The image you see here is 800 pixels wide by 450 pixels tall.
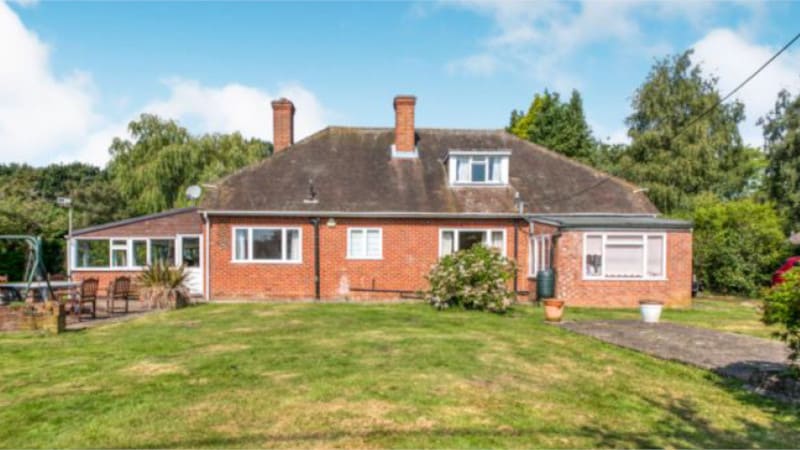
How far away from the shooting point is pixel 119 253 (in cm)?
2492

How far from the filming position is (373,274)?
67.4ft

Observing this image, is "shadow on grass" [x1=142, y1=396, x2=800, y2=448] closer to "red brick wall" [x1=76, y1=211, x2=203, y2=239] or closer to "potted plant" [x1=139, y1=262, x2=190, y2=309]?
"potted plant" [x1=139, y1=262, x2=190, y2=309]

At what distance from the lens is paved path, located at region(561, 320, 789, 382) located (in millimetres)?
8635

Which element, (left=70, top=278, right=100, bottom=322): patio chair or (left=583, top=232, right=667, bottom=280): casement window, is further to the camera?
(left=583, top=232, right=667, bottom=280): casement window

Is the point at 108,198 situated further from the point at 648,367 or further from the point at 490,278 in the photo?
the point at 648,367

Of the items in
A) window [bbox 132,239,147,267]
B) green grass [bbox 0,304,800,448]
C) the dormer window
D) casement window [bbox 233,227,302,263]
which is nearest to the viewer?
green grass [bbox 0,304,800,448]

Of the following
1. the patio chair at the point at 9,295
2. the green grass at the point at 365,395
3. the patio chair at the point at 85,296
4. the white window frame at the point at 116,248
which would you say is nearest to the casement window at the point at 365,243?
the white window frame at the point at 116,248

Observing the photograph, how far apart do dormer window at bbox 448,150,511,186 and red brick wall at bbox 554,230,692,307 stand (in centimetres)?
497

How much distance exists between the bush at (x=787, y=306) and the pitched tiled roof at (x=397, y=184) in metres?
13.7

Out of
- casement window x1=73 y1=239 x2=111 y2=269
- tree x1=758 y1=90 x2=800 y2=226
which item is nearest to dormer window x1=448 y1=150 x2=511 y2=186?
casement window x1=73 y1=239 x2=111 y2=269

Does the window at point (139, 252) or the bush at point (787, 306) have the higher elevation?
the bush at point (787, 306)

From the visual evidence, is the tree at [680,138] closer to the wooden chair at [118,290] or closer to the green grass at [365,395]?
the green grass at [365,395]

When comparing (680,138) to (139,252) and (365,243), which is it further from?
(139,252)

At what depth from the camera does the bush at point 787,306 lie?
22.3ft
